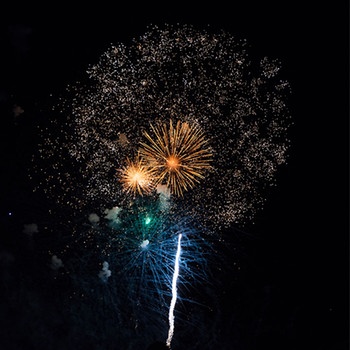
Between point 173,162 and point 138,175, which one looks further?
point 138,175

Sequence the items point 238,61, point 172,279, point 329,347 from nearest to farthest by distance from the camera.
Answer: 1. point 238,61
2. point 172,279
3. point 329,347

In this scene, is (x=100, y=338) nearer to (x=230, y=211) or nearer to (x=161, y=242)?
(x=161, y=242)

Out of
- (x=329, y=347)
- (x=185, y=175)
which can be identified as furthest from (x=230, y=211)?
(x=329, y=347)

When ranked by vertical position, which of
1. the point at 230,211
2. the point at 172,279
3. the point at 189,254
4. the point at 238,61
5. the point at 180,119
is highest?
the point at 238,61

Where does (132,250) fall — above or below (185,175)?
below

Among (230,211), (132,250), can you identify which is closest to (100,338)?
(132,250)

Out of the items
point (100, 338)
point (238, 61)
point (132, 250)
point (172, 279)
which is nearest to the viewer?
point (238, 61)

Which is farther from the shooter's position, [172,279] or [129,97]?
[172,279]
